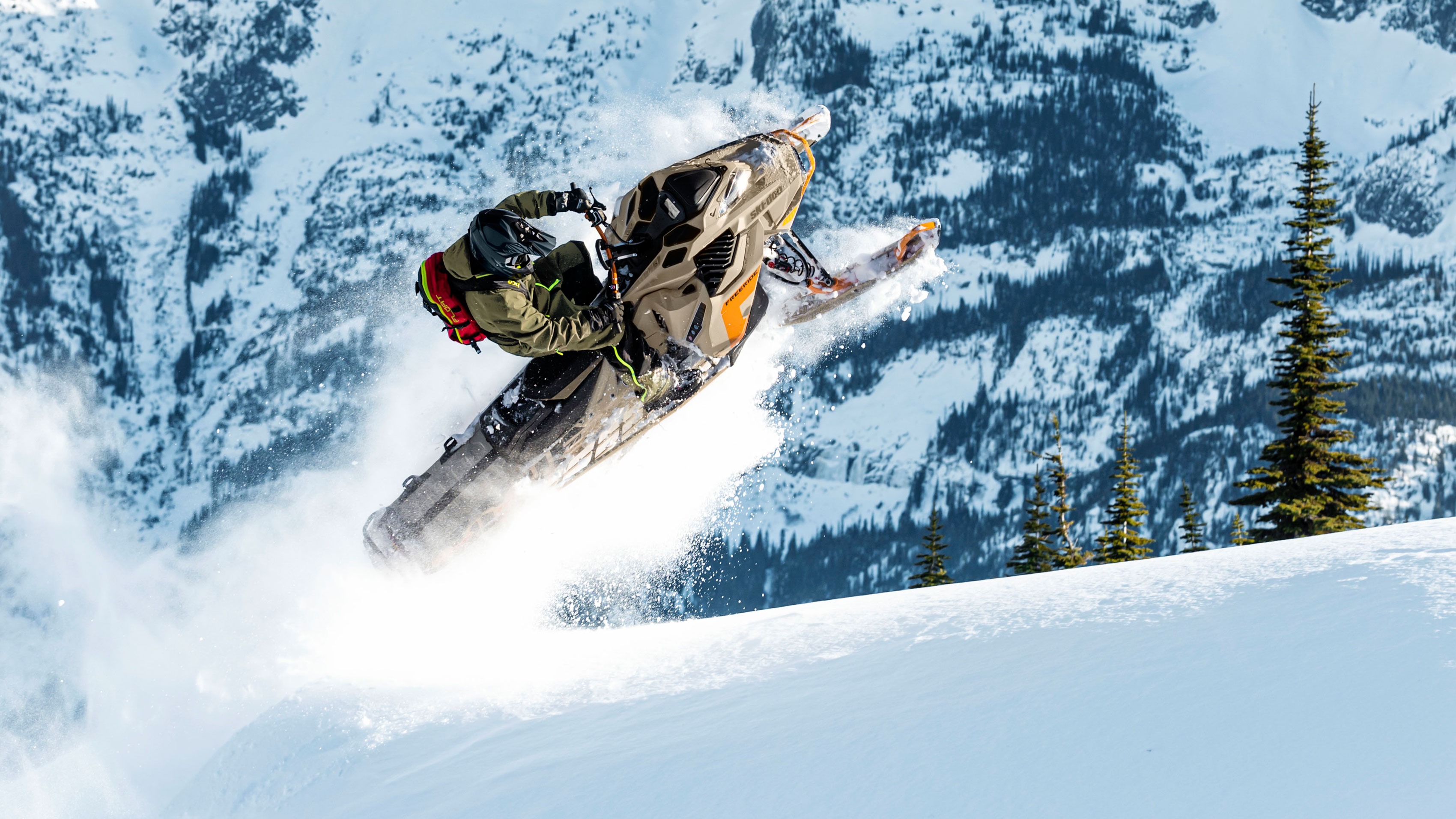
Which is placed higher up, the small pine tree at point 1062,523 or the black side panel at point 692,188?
the black side panel at point 692,188

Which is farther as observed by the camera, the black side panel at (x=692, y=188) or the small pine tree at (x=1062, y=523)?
the small pine tree at (x=1062, y=523)

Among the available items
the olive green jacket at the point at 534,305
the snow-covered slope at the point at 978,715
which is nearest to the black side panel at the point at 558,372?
the olive green jacket at the point at 534,305

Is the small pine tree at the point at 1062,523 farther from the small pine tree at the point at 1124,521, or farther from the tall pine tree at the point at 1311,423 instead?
the tall pine tree at the point at 1311,423

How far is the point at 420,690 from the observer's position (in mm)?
5941

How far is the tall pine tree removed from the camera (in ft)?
67.4

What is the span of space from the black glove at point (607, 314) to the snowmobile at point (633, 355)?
4.9 inches

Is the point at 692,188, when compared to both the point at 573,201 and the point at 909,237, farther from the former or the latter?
the point at 909,237

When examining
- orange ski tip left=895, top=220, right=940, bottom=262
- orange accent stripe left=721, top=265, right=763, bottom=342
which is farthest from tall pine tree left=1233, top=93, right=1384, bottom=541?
orange accent stripe left=721, top=265, right=763, bottom=342

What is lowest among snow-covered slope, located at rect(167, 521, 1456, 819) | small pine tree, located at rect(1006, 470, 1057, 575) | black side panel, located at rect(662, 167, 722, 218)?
small pine tree, located at rect(1006, 470, 1057, 575)

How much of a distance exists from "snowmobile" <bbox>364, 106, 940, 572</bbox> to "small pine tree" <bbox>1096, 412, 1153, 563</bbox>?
18387mm

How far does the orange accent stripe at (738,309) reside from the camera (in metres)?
9.20

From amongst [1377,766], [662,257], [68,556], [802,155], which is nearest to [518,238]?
[662,257]

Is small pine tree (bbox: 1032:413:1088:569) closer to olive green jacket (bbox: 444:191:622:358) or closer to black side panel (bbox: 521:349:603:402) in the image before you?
black side panel (bbox: 521:349:603:402)

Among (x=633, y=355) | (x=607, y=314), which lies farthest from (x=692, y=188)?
(x=633, y=355)
